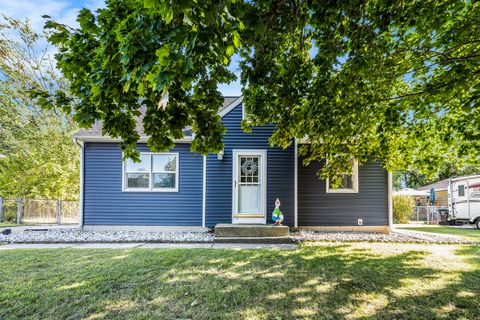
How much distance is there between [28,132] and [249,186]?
1524 cm

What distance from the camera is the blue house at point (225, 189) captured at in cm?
837

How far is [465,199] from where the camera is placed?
12438 mm

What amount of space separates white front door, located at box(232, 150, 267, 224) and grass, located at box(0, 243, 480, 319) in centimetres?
278

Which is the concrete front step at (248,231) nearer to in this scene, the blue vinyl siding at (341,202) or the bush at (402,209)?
the blue vinyl siding at (341,202)

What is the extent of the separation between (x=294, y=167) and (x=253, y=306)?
5.85 metres

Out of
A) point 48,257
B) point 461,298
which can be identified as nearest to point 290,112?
point 461,298

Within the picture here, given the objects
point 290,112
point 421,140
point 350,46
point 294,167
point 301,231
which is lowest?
point 301,231

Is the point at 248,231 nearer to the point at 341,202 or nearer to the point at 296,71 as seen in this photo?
the point at 341,202

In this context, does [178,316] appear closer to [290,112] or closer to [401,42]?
[290,112]

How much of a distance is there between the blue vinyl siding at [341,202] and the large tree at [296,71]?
2781 millimetres

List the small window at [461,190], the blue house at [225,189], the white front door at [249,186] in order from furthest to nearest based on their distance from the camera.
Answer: the small window at [461,190]
the blue house at [225,189]
the white front door at [249,186]

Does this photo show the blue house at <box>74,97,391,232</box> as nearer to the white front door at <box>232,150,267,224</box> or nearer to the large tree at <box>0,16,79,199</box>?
the white front door at <box>232,150,267,224</box>

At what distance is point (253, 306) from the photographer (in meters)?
2.99

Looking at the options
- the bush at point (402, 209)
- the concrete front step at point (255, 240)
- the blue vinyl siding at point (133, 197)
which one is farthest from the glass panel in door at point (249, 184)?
the bush at point (402, 209)
